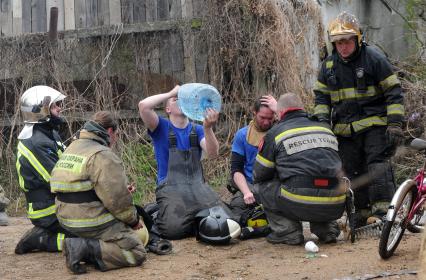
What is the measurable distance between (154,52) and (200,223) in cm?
476

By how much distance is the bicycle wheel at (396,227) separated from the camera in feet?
20.2

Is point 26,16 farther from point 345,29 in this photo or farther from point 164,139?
point 345,29

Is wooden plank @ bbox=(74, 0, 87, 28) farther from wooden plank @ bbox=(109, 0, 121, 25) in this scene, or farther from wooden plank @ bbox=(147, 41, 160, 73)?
wooden plank @ bbox=(147, 41, 160, 73)

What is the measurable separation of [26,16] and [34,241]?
5.75 meters

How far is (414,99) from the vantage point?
1073 cm

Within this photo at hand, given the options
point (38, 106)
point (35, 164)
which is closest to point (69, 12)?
point (38, 106)

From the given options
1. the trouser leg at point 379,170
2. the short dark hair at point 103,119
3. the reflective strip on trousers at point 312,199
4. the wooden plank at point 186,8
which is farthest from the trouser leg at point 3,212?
the trouser leg at point 379,170

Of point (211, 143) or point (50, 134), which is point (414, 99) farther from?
point (50, 134)

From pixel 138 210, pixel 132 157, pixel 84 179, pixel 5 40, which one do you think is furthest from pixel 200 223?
pixel 5 40

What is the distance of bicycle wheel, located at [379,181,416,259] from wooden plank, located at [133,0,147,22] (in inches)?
251

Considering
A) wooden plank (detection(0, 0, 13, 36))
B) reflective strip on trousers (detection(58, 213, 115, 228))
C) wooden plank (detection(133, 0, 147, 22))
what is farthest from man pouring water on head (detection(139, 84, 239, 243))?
wooden plank (detection(0, 0, 13, 36))

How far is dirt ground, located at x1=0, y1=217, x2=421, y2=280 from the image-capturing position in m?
6.14

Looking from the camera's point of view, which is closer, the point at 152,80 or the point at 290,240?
the point at 290,240

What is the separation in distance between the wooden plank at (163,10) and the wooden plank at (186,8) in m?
0.25
